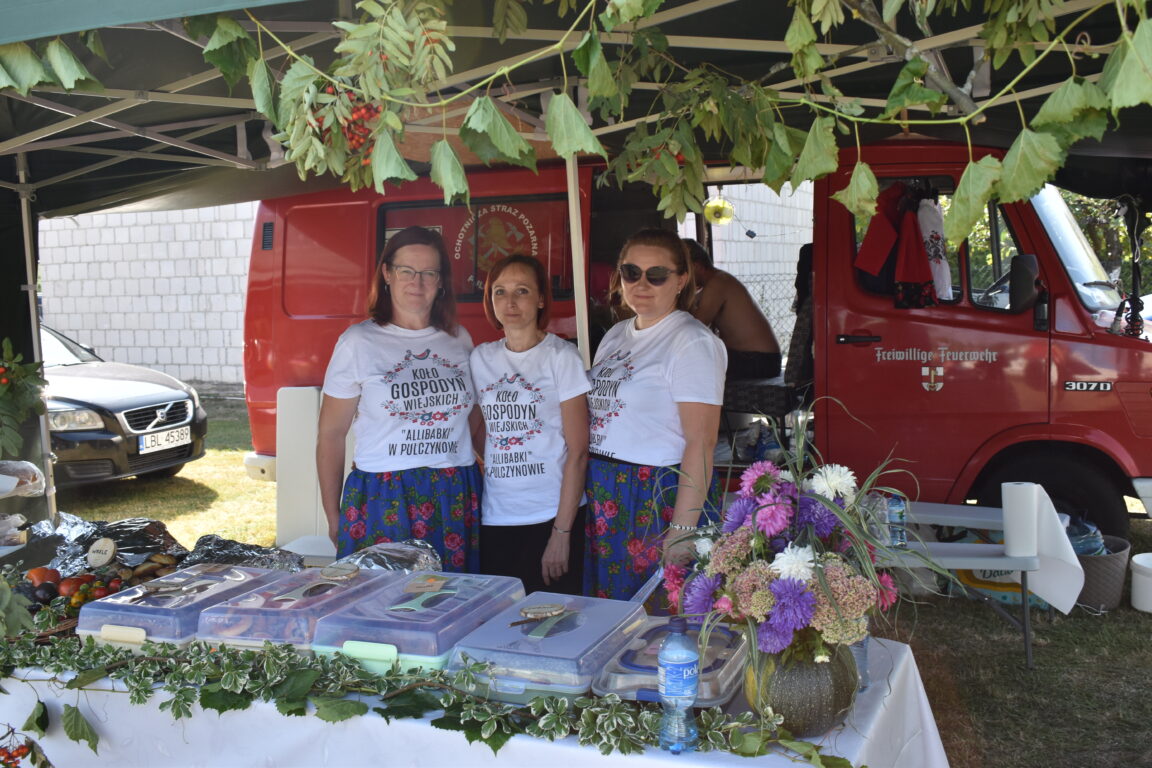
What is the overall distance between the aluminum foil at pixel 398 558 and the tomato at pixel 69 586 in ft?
2.25

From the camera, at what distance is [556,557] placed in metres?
2.80

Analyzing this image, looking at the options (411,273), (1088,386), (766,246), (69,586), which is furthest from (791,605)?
(766,246)

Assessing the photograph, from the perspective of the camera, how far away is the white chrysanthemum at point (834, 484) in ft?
5.41

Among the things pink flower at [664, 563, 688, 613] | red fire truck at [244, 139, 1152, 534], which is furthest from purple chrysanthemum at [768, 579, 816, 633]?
red fire truck at [244, 139, 1152, 534]

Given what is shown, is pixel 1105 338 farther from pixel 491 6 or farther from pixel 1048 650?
pixel 491 6

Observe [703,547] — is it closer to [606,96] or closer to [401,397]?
[606,96]

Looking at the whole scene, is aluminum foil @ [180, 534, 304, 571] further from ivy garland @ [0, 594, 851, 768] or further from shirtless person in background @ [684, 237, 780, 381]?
shirtless person in background @ [684, 237, 780, 381]

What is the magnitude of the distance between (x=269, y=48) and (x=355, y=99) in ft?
4.51

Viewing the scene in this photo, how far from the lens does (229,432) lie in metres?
10.9

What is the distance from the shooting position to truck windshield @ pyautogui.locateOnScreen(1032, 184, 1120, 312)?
4332 millimetres

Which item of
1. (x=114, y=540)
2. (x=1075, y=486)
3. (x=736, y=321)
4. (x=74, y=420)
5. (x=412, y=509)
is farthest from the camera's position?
(x=74, y=420)

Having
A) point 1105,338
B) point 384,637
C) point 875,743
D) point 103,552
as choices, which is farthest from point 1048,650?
point 103,552

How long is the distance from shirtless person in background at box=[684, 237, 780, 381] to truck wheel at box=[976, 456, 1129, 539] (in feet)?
5.20

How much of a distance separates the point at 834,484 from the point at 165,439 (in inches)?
282
